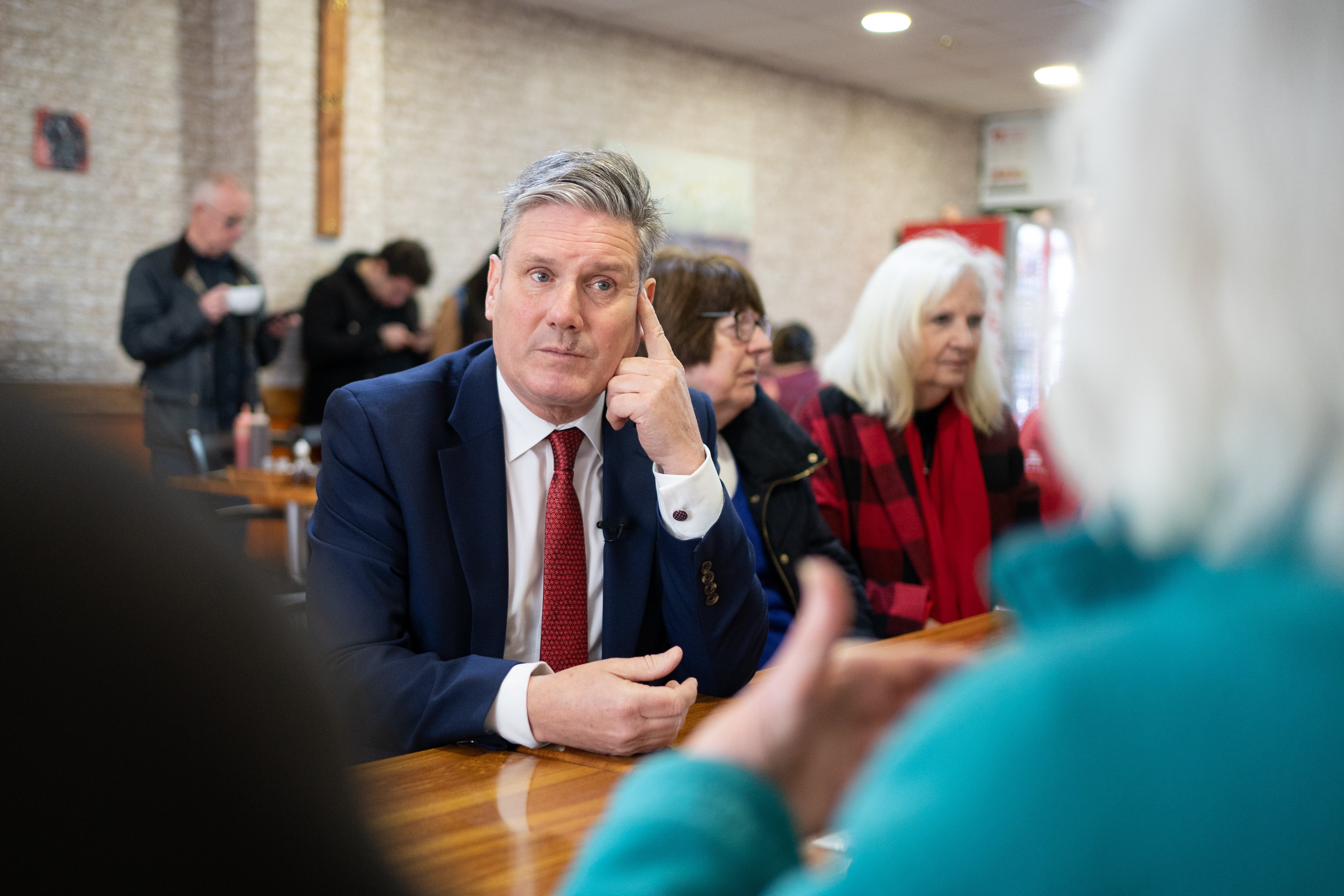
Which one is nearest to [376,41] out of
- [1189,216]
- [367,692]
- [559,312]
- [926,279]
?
[926,279]

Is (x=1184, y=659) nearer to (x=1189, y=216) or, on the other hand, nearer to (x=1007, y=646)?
(x=1007, y=646)

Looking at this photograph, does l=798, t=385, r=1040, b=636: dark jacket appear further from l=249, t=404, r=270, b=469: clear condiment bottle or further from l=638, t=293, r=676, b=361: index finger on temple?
l=249, t=404, r=270, b=469: clear condiment bottle

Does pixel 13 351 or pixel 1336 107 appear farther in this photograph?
pixel 1336 107

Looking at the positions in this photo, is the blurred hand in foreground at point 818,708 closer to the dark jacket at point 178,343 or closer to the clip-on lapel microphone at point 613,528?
the clip-on lapel microphone at point 613,528

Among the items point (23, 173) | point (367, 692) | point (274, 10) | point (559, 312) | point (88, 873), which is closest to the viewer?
point (88, 873)

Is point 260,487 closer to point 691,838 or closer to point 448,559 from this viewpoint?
point 448,559

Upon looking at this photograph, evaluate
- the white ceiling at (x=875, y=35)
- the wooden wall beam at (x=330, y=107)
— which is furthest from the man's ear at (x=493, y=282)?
the white ceiling at (x=875, y=35)

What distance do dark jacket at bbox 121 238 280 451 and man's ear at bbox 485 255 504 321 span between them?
3536 millimetres

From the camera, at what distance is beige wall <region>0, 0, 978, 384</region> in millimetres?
5875

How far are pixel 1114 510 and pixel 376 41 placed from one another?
676cm

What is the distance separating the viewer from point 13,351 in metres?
0.41

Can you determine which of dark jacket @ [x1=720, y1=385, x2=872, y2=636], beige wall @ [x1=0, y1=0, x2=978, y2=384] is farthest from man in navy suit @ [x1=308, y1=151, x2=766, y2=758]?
beige wall @ [x1=0, y1=0, x2=978, y2=384]

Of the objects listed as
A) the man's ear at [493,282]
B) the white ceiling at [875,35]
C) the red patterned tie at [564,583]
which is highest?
the white ceiling at [875,35]

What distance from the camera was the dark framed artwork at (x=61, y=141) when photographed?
19.1 feet
